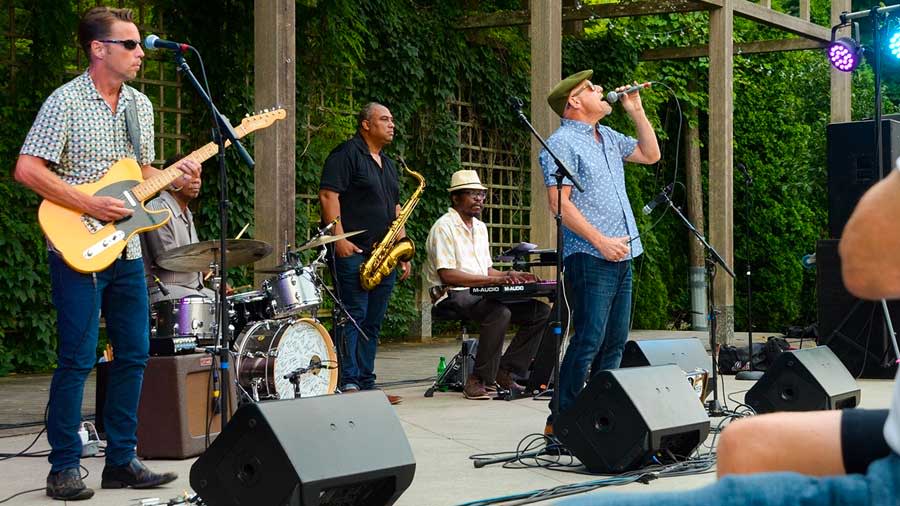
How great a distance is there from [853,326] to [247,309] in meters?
4.77

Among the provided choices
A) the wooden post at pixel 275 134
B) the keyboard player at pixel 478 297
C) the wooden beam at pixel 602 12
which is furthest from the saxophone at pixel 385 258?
the wooden beam at pixel 602 12

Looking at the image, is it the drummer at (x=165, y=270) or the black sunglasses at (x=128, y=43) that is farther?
the drummer at (x=165, y=270)

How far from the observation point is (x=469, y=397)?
7.61 m

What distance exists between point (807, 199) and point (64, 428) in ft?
46.2

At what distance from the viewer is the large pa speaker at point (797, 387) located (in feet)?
19.8

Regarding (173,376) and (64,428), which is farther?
(173,376)

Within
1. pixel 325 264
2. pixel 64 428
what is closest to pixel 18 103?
pixel 325 264

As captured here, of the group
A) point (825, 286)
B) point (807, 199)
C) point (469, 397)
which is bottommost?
point (469, 397)

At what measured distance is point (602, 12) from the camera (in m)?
12.1

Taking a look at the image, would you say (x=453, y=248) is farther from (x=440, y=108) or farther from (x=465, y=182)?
(x=440, y=108)

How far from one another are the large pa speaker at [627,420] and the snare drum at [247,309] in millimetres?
2160

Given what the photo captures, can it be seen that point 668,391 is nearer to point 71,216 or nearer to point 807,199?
point 71,216

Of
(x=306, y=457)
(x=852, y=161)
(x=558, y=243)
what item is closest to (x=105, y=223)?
(x=306, y=457)

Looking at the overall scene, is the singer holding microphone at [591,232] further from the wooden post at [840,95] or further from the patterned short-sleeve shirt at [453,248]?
the wooden post at [840,95]
